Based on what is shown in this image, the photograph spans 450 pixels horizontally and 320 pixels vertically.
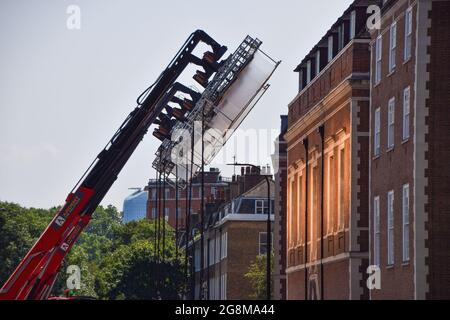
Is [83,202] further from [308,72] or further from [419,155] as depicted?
[308,72]

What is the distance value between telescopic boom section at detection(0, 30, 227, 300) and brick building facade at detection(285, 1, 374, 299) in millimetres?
7932

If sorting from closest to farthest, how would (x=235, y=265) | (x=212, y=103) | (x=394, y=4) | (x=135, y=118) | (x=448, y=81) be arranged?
(x=448, y=81) < (x=394, y=4) < (x=135, y=118) < (x=212, y=103) < (x=235, y=265)

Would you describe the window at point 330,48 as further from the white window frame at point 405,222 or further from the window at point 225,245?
the window at point 225,245

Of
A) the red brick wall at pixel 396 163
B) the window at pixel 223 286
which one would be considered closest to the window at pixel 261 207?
the window at pixel 223 286

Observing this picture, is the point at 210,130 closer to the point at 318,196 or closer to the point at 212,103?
the point at 212,103

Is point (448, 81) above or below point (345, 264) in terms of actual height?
above

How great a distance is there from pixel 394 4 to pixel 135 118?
15.5m

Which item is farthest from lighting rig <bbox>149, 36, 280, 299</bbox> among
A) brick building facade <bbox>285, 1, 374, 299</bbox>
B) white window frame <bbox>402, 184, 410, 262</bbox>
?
white window frame <bbox>402, 184, 410, 262</bbox>

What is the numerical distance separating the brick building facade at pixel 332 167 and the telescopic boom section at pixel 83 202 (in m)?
7.93

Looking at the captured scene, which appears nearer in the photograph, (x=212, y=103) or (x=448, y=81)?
(x=448, y=81)

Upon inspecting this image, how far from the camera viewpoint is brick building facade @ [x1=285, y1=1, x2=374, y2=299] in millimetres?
79500

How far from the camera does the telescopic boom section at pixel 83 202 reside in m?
69.7

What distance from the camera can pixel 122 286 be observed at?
165375 mm
